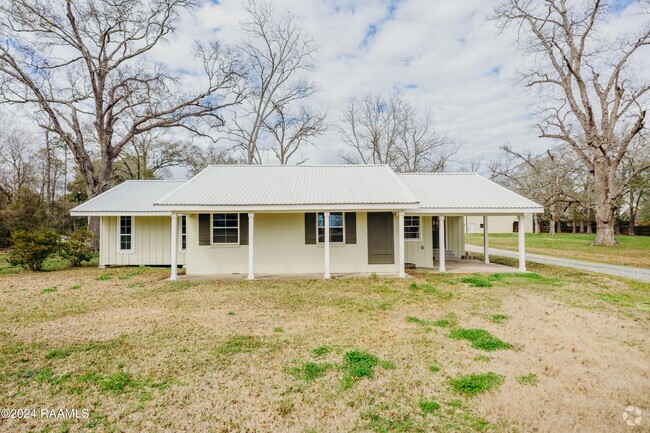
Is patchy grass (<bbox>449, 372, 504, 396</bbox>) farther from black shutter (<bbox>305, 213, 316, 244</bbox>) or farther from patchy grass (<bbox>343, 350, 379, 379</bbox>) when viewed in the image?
black shutter (<bbox>305, 213, 316, 244</bbox>)

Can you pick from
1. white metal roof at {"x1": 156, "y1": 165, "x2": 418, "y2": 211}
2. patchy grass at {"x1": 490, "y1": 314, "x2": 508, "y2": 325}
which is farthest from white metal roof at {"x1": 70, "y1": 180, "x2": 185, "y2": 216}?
patchy grass at {"x1": 490, "y1": 314, "x2": 508, "y2": 325}

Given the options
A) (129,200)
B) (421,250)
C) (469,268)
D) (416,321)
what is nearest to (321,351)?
(416,321)

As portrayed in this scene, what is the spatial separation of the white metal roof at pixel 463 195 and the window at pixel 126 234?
1192 cm

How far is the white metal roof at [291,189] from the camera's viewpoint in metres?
10.2

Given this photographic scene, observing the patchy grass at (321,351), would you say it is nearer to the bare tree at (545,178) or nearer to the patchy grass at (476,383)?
the patchy grass at (476,383)

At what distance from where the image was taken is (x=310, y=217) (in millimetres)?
11289

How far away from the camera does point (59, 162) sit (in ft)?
105

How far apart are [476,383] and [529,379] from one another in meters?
0.70

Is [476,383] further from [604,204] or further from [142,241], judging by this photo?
[604,204]

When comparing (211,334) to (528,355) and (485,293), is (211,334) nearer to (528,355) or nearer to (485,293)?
(528,355)

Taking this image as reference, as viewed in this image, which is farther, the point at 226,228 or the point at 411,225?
the point at 411,225

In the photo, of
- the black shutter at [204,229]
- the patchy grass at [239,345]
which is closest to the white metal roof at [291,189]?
the black shutter at [204,229]

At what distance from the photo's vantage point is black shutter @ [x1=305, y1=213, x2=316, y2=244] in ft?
37.0

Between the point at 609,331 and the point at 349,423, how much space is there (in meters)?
5.23
